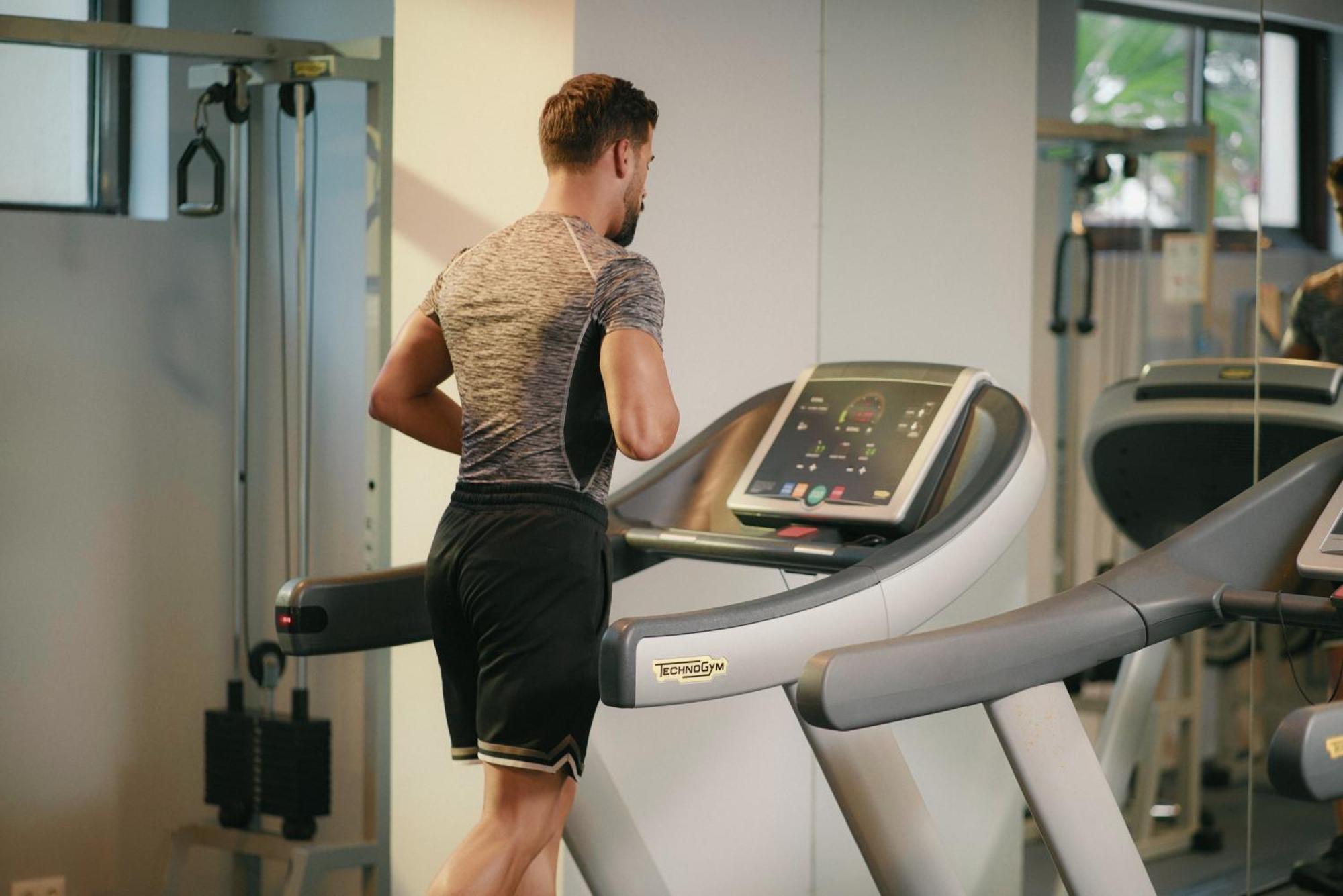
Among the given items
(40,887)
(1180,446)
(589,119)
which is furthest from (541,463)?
(40,887)

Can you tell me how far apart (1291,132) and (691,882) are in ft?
5.59

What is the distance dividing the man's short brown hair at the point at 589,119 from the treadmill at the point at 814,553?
58 centimetres

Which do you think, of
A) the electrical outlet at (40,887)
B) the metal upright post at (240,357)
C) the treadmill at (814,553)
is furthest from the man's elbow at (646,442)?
the electrical outlet at (40,887)

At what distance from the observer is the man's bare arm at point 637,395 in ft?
6.83

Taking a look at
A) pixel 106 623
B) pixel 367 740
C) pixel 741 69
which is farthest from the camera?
pixel 106 623

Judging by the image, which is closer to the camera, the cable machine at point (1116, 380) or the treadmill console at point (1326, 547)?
the treadmill console at point (1326, 547)

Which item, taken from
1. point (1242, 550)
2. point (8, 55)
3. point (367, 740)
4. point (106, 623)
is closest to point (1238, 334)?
point (1242, 550)

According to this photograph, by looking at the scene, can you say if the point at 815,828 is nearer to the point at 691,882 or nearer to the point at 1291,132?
the point at 691,882

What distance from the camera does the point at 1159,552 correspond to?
6.46ft

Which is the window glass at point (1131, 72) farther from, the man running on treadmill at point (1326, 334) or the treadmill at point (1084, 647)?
the treadmill at point (1084, 647)

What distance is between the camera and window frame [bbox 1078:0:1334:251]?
94.4 inches

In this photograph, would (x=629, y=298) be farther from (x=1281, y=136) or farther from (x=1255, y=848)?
(x=1255, y=848)

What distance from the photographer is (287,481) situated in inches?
137

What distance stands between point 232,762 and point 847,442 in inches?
65.0
